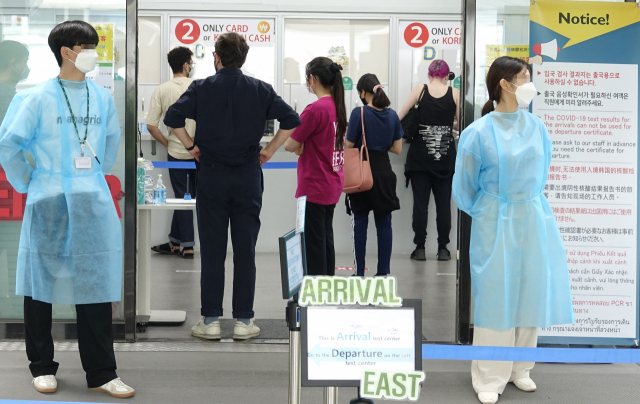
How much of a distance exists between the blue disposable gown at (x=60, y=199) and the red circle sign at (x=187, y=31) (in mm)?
4114

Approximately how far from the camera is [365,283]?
6.40 feet

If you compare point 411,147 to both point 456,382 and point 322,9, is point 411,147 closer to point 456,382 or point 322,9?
point 322,9

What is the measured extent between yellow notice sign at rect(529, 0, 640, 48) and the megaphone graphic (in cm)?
6

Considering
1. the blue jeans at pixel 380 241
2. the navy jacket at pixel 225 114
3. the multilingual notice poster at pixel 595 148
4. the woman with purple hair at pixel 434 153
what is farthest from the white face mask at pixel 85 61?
the woman with purple hair at pixel 434 153

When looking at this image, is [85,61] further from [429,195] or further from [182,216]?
[429,195]

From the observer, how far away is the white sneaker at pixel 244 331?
4000 mm

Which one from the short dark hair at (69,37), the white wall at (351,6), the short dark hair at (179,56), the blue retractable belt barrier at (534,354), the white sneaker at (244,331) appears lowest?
the white sneaker at (244,331)

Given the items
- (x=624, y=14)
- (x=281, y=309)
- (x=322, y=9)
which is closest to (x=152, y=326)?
(x=281, y=309)

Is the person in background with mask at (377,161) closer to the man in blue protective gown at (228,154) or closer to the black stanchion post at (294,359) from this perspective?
the man in blue protective gown at (228,154)

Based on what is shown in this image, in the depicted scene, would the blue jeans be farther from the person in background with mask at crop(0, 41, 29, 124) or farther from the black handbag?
the person in background with mask at crop(0, 41, 29, 124)

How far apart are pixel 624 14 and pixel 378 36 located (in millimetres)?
3614

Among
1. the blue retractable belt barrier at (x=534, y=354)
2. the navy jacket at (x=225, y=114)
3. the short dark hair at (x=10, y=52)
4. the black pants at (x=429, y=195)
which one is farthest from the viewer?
the black pants at (x=429, y=195)

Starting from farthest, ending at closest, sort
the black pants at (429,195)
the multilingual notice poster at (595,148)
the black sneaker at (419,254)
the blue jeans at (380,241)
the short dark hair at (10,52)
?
the black sneaker at (419,254) < the black pants at (429,195) < the blue jeans at (380,241) < the short dark hair at (10,52) < the multilingual notice poster at (595,148)

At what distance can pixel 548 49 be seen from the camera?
146 inches
